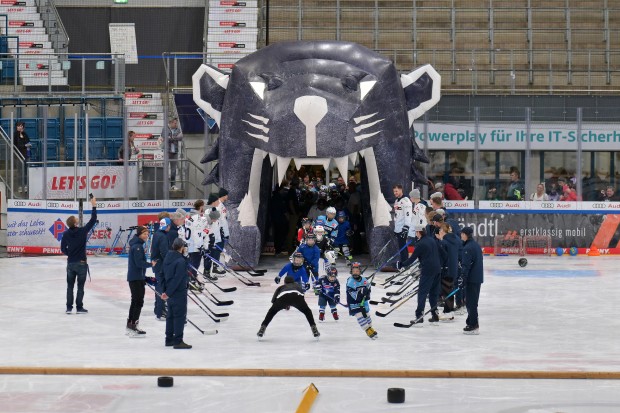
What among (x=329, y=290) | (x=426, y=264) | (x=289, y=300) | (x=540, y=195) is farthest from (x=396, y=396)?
(x=540, y=195)

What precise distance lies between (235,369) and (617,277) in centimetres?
1180

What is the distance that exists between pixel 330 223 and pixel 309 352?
8874 mm

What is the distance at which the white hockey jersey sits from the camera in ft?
73.2

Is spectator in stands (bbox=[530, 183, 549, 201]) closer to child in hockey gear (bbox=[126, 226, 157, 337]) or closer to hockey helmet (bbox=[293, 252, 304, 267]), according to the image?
hockey helmet (bbox=[293, 252, 304, 267])

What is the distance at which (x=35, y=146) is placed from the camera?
28.3 meters

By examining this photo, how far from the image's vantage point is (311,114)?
70.2 feet

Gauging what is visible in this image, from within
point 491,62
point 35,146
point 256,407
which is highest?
point 491,62

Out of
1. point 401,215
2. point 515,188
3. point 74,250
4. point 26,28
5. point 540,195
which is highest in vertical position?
point 26,28

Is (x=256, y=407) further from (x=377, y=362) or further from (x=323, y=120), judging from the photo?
(x=323, y=120)

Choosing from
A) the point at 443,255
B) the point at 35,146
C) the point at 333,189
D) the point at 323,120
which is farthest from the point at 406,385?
the point at 35,146

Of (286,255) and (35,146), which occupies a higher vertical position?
(35,146)

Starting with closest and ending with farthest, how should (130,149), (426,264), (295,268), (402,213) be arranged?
(426,264)
(295,268)
(402,213)
(130,149)

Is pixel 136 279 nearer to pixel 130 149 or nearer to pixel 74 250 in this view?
pixel 74 250

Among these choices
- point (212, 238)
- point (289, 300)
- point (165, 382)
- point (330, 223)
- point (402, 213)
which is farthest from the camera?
point (330, 223)
